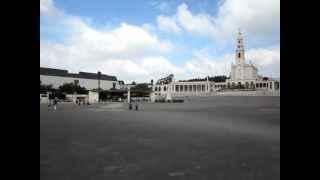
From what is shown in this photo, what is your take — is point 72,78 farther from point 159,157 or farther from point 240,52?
point 159,157

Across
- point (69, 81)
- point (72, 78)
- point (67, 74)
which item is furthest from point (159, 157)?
point (67, 74)

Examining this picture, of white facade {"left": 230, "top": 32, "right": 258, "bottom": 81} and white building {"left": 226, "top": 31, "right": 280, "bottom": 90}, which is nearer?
white building {"left": 226, "top": 31, "right": 280, "bottom": 90}

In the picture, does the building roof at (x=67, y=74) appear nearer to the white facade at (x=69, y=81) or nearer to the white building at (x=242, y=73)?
the white facade at (x=69, y=81)

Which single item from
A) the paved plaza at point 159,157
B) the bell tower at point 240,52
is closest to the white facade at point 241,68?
the bell tower at point 240,52

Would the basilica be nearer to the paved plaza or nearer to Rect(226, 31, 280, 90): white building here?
Rect(226, 31, 280, 90): white building

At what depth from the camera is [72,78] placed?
386 feet

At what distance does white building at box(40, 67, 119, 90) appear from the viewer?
362ft

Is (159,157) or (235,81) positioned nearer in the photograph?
(159,157)

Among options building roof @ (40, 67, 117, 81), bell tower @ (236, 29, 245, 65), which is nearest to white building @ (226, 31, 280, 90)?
bell tower @ (236, 29, 245, 65)
